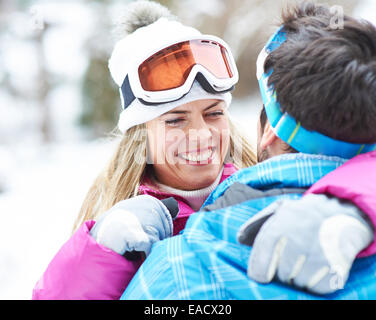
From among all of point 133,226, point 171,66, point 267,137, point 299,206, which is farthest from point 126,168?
point 299,206

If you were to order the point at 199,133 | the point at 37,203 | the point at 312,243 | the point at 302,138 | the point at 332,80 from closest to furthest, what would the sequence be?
the point at 312,243 → the point at 332,80 → the point at 302,138 → the point at 199,133 → the point at 37,203

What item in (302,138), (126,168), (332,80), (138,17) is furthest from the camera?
(138,17)

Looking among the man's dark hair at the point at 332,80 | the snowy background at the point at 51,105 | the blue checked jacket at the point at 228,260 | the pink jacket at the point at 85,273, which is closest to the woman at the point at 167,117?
the pink jacket at the point at 85,273

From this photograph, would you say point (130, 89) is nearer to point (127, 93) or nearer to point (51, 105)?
point (127, 93)

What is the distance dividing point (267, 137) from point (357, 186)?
41 cm

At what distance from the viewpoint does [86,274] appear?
1.38m

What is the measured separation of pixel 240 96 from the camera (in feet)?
30.1

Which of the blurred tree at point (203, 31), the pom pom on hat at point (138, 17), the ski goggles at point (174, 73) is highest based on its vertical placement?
the pom pom on hat at point (138, 17)

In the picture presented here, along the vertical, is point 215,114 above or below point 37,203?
above

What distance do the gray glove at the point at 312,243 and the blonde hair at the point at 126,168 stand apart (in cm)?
119

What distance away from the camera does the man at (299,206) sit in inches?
38.8

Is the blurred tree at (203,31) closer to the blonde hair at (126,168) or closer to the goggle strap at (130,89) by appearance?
the blonde hair at (126,168)

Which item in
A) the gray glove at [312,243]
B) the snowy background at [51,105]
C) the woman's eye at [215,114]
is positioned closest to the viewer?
the gray glove at [312,243]
